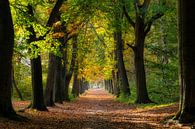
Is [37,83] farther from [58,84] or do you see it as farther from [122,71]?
[122,71]

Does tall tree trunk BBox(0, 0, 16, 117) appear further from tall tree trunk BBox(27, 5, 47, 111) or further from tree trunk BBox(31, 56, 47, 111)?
tree trunk BBox(31, 56, 47, 111)

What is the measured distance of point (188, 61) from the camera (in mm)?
14023

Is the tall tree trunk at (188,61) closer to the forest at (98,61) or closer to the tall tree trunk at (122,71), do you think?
the forest at (98,61)

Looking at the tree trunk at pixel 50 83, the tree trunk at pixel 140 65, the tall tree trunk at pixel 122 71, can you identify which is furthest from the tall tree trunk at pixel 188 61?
the tall tree trunk at pixel 122 71

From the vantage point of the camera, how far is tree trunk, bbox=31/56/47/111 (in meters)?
20.5

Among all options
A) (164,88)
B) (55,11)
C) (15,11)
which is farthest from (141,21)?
(15,11)

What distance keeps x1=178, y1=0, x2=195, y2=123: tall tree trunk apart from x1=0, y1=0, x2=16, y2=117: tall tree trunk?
637cm

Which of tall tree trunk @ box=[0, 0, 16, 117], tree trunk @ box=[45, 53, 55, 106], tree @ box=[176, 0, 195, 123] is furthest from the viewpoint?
tree trunk @ box=[45, 53, 55, 106]

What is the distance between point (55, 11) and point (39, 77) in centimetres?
355

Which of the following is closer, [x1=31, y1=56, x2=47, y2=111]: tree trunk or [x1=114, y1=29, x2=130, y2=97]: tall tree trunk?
[x1=31, y1=56, x2=47, y2=111]: tree trunk

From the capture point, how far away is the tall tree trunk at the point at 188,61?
14.0 meters

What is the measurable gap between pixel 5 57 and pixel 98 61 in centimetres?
3342

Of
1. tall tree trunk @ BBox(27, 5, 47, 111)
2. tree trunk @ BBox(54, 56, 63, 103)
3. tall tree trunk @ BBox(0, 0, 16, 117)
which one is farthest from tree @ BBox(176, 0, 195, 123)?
tree trunk @ BBox(54, 56, 63, 103)

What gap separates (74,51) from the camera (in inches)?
1538
